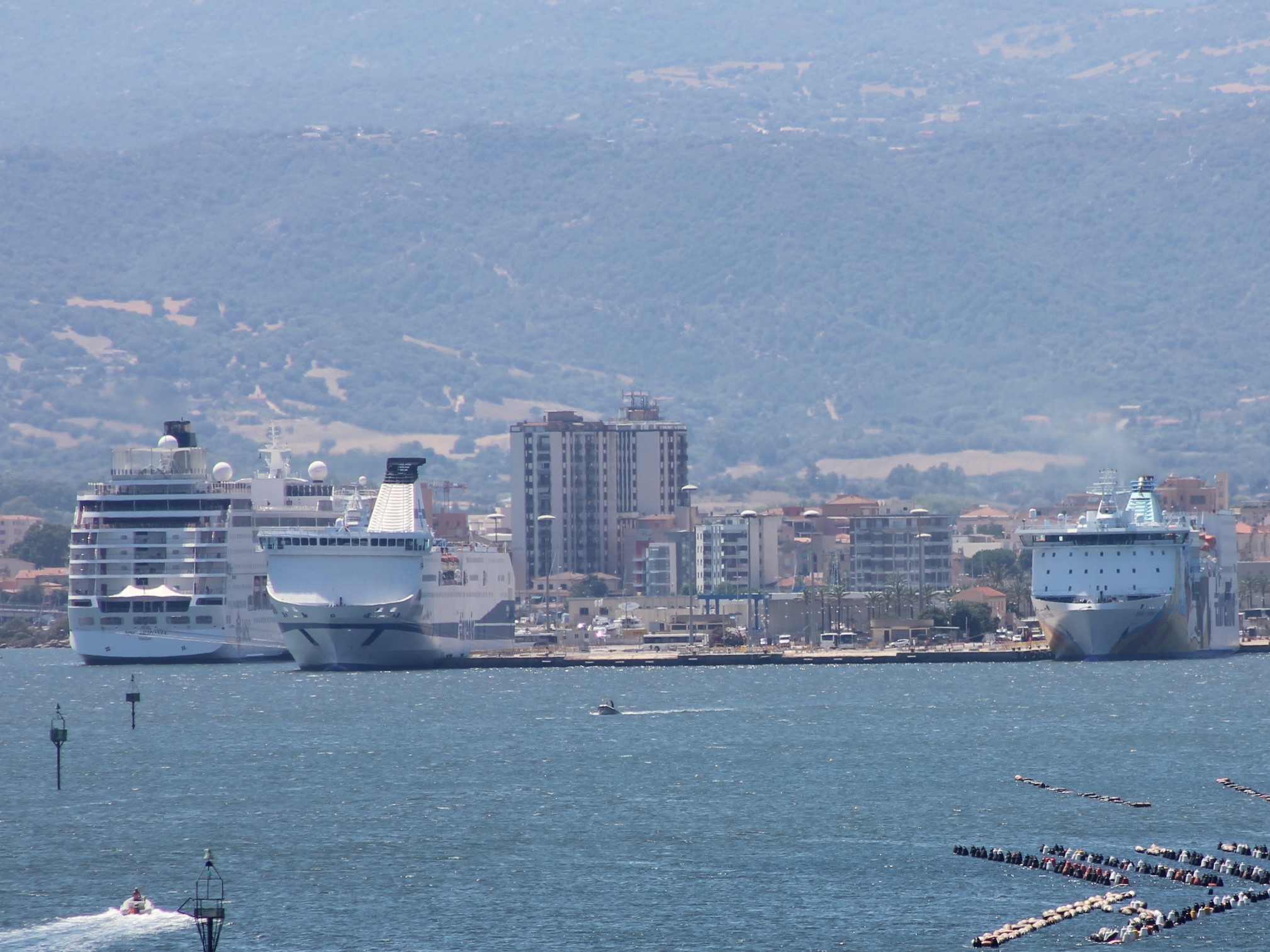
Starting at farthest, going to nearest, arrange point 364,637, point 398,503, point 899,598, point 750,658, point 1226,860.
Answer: point 899,598
point 750,658
point 398,503
point 364,637
point 1226,860

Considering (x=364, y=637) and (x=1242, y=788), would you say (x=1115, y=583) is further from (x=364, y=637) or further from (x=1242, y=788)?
(x=1242, y=788)

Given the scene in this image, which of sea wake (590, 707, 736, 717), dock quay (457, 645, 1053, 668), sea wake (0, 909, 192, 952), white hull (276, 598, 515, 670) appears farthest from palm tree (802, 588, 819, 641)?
sea wake (0, 909, 192, 952)

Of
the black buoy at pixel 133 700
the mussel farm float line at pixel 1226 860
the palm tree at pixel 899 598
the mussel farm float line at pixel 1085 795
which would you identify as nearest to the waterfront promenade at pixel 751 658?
the palm tree at pixel 899 598

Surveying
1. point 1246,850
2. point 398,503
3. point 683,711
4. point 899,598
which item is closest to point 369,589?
point 398,503

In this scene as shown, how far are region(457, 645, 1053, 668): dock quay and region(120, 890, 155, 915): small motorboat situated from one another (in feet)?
315

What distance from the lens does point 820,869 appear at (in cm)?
6669

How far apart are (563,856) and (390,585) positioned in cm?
7595

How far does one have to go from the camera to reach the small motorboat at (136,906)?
60562 mm

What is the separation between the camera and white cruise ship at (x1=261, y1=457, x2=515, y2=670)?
144 meters

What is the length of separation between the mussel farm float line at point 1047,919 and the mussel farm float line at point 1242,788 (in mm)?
18784

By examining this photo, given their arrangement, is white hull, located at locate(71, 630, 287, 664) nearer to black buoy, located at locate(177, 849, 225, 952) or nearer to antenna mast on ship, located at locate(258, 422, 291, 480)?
antenna mast on ship, located at locate(258, 422, 291, 480)

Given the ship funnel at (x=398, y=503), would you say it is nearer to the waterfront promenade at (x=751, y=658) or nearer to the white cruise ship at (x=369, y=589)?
the white cruise ship at (x=369, y=589)

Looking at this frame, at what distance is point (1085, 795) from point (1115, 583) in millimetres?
69819

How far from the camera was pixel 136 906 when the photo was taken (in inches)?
2391
